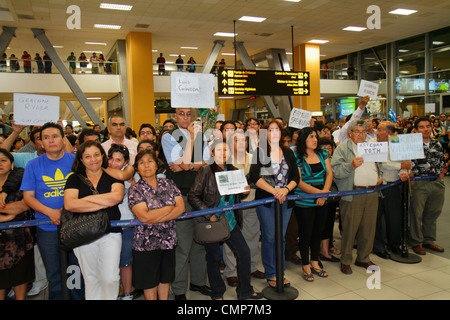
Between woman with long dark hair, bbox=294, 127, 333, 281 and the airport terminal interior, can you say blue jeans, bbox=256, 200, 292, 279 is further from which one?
the airport terminal interior

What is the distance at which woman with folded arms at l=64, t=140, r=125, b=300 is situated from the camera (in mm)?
2766

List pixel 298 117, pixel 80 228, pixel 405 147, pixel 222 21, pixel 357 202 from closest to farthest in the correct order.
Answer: pixel 80 228
pixel 357 202
pixel 405 147
pixel 298 117
pixel 222 21

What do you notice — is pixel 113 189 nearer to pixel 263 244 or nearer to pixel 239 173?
pixel 239 173

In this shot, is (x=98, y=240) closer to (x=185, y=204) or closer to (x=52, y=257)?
(x=52, y=257)

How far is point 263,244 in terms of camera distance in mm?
3783

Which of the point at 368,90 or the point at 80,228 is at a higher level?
the point at 368,90

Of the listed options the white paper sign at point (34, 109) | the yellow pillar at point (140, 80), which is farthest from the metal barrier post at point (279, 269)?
the yellow pillar at point (140, 80)

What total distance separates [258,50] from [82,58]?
325 inches

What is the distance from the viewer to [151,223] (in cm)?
289

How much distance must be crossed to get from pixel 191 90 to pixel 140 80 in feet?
31.3

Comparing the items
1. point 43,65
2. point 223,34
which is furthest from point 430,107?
point 43,65

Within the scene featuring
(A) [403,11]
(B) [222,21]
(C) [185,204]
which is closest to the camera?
(C) [185,204]

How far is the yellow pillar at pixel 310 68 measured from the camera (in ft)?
49.7

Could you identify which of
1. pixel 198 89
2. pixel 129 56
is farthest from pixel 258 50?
pixel 198 89
